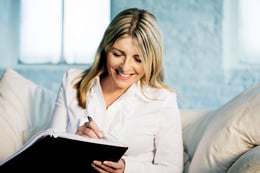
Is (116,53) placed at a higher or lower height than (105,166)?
higher

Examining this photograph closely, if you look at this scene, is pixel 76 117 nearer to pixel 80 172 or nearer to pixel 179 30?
pixel 80 172

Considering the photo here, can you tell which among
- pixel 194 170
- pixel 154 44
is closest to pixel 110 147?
pixel 194 170

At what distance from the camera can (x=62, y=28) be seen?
10.3 ft

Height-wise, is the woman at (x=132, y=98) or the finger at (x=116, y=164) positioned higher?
the woman at (x=132, y=98)

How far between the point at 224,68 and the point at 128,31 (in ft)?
5.42

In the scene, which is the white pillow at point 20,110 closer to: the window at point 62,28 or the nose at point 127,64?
the nose at point 127,64

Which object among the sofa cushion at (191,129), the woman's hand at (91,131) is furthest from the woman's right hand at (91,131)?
the sofa cushion at (191,129)

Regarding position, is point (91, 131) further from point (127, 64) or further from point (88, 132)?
point (127, 64)

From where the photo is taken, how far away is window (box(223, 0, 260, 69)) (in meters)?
3.06

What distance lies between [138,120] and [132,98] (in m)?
0.08

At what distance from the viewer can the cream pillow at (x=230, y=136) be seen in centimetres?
134

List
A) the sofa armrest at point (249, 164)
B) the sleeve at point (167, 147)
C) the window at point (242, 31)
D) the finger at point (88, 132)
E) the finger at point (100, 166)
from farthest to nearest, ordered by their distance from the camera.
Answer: the window at point (242, 31), the sleeve at point (167, 147), the finger at point (88, 132), the finger at point (100, 166), the sofa armrest at point (249, 164)

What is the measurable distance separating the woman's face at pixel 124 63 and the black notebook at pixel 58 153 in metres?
0.36

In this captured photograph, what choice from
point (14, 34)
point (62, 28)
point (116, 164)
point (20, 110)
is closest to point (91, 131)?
point (116, 164)
